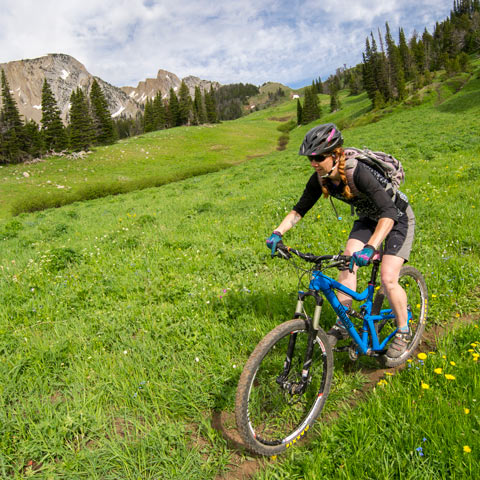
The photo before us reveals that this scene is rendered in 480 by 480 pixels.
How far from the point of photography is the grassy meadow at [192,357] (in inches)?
105

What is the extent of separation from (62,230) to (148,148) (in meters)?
49.1

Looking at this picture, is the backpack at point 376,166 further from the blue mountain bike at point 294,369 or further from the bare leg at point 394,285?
the blue mountain bike at point 294,369

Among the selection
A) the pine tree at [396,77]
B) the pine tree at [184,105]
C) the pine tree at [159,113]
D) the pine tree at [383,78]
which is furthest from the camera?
the pine tree at [159,113]

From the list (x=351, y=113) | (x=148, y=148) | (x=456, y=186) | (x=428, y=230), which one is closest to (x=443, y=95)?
(x=351, y=113)

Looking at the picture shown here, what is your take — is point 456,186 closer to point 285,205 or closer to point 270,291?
point 285,205

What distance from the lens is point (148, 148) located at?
187 feet

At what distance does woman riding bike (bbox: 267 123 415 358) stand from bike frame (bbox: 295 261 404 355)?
0.15 metres

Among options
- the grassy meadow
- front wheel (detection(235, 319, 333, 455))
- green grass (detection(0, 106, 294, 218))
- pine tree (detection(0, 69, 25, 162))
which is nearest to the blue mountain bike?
front wheel (detection(235, 319, 333, 455))

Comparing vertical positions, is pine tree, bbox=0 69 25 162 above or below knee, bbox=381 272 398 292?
above

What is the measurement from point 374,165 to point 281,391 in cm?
283

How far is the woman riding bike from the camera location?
3.27 meters

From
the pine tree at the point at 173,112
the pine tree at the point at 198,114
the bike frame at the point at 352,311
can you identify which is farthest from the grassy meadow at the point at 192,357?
the pine tree at the point at 198,114

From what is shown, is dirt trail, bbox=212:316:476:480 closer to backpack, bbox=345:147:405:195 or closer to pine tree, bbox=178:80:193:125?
backpack, bbox=345:147:405:195

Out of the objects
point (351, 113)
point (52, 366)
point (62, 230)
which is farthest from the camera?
point (351, 113)
